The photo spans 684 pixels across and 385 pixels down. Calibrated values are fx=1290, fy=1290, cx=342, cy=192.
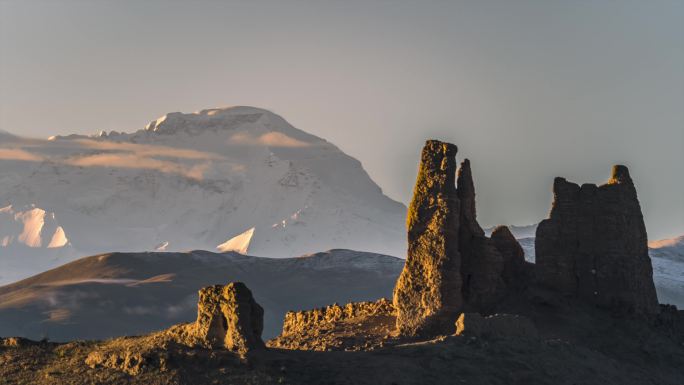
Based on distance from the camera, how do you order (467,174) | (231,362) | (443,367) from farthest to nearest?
(467,174) → (443,367) → (231,362)

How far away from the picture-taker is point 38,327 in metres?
179

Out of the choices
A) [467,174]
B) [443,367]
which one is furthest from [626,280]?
[443,367]

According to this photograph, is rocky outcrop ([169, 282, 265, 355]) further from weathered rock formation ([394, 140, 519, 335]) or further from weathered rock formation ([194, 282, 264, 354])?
weathered rock formation ([394, 140, 519, 335])

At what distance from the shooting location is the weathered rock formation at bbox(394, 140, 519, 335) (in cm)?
5362

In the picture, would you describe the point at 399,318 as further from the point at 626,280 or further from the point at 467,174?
the point at 626,280

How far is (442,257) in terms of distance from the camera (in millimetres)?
53812

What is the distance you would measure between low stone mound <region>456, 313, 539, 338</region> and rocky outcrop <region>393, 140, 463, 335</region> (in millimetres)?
3357

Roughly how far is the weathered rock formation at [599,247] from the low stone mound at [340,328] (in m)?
8.32

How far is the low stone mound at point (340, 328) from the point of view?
5112 centimetres

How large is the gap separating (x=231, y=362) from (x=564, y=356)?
14.2 m

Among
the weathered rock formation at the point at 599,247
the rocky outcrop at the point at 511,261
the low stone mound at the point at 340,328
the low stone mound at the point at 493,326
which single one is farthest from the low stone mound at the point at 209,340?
the weathered rock formation at the point at 599,247

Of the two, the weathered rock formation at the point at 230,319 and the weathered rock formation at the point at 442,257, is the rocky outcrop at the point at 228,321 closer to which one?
the weathered rock formation at the point at 230,319

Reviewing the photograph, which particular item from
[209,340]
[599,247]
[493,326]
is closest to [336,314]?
[493,326]

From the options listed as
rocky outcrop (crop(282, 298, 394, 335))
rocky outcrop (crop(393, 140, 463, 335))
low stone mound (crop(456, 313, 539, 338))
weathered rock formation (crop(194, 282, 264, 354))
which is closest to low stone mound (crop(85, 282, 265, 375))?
weathered rock formation (crop(194, 282, 264, 354))
